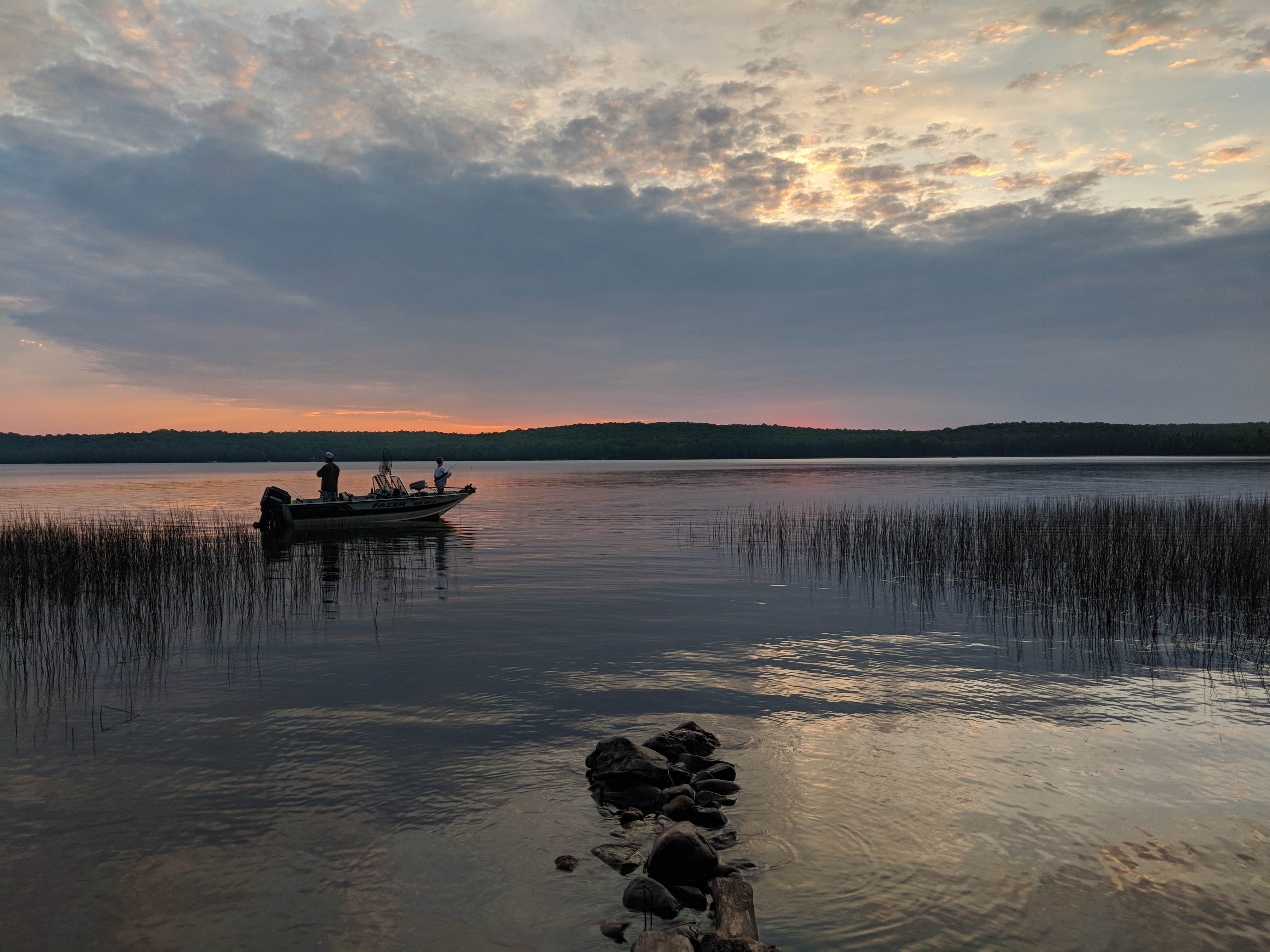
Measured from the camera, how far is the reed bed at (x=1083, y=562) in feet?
44.8

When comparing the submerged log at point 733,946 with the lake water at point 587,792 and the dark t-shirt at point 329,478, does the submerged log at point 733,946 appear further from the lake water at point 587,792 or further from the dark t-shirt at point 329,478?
the dark t-shirt at point 329,478

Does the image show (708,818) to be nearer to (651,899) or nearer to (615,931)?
(651,899)

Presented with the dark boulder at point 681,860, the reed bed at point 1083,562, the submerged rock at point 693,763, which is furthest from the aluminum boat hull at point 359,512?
the dark boulder at point 681,860

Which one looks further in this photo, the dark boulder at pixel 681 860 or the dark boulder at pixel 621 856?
the dark boulder at pixel 621 856

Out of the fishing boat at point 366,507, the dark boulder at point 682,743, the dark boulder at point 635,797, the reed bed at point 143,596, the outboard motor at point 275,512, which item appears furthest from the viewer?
the fishing boat at point 366,507

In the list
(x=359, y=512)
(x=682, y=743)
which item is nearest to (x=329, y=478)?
(x=359, y=512)

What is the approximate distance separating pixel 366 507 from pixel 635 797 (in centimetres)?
2972

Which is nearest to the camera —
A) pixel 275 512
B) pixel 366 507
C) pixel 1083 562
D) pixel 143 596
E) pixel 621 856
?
pixel 621 856

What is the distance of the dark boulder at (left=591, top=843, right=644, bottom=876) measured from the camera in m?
5.54

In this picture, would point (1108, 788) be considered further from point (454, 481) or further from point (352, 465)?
point (352, 465)

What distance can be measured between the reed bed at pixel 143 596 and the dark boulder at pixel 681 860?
8453mm

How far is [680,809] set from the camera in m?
6.35

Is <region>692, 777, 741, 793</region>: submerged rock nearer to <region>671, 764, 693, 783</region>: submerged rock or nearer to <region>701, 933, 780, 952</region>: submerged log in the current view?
<region>671, 764, 693, 783</region>: submerged rock

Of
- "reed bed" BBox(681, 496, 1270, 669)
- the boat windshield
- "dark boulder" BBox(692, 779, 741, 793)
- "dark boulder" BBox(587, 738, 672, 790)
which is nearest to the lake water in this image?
"dark boulder" BBox(692, 779, 741, 793)
